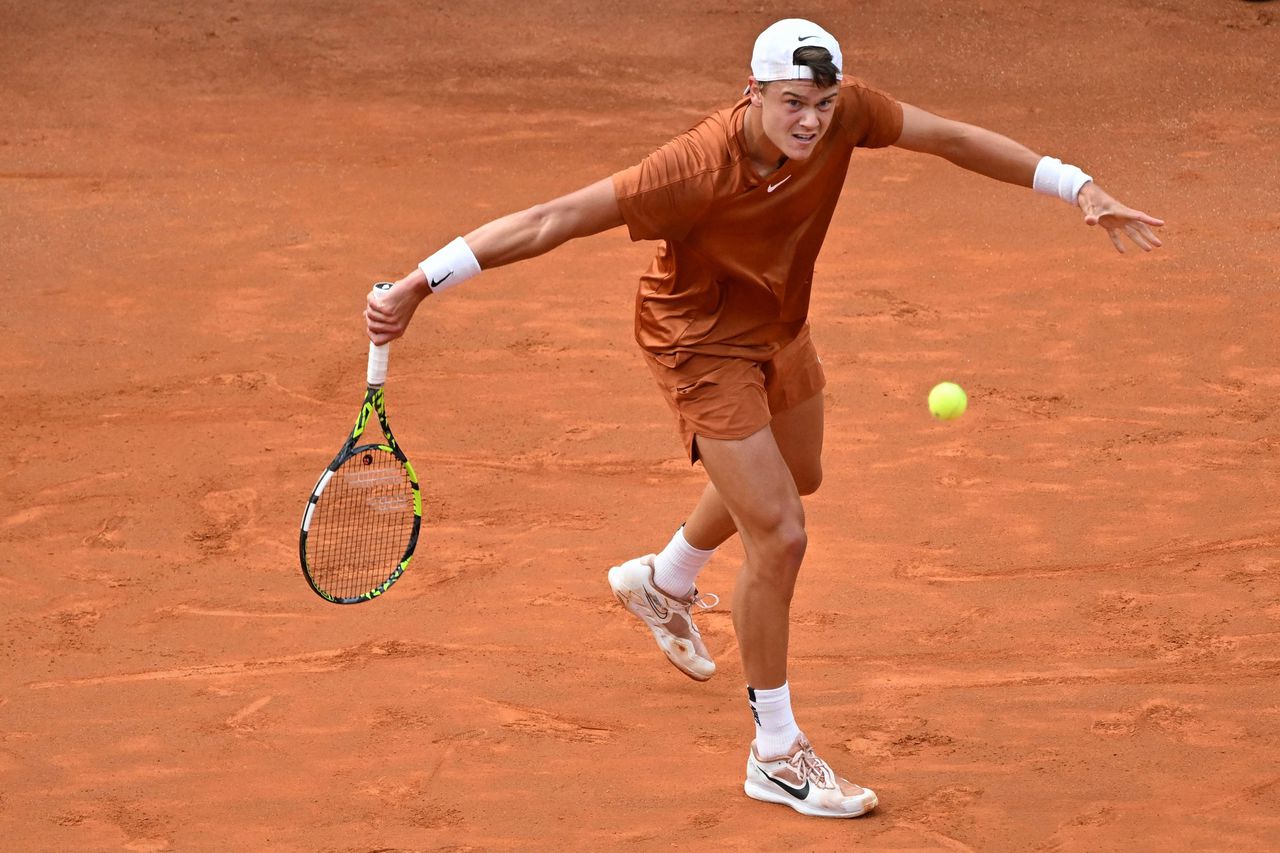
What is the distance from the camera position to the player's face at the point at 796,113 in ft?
13.1

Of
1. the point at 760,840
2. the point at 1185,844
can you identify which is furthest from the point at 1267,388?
the point at 760,840

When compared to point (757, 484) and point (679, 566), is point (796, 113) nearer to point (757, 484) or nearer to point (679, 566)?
point (757, 484)

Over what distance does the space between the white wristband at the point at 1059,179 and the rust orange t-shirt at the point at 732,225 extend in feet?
1.35

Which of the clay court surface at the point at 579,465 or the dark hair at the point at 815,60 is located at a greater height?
the dark hair at the point at 815,60

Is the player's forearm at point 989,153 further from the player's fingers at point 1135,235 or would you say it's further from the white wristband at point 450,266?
the white wristband at point 450,266

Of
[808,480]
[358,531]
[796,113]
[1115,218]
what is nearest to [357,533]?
[358,531]

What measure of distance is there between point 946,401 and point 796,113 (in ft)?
5.60

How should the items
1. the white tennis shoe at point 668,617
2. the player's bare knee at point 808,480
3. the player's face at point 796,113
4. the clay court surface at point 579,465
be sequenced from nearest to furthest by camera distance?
the player's face at point 796,113 < the clay court surface at point 579,465 < the player's bare knee at point 808,480 < the white tennis shoe at point 668,617

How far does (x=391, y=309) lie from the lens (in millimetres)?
3861

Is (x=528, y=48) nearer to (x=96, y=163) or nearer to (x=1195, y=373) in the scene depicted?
(x=96, y=163)

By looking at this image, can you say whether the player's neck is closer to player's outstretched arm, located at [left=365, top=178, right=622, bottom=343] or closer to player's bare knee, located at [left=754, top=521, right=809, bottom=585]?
player's outstretched arm, located at [left=365, top=178, right=622, bottom=343]

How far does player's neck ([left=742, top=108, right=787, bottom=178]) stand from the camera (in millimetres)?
4113

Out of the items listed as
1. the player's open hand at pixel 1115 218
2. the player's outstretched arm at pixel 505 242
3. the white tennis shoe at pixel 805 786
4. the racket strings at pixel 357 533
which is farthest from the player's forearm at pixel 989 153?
the racket strings at pixel 357 533

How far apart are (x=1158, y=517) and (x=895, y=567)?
3.39 ft
